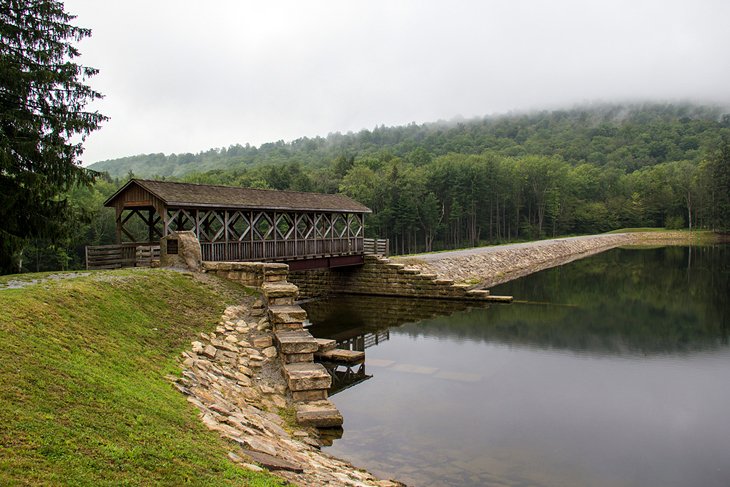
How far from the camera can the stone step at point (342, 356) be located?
14.8m

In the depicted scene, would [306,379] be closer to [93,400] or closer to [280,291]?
[280,291]

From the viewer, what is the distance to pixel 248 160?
155625 mm

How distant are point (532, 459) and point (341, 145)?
172m

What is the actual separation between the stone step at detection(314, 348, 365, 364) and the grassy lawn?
4.90m

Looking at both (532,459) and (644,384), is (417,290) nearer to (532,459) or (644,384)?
(644,384)

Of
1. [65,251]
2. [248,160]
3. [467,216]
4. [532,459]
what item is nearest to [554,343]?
[532,459]

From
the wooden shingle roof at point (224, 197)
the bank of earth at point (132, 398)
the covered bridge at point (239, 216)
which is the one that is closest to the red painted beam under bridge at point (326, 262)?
the covered bridge at point (239, 216)

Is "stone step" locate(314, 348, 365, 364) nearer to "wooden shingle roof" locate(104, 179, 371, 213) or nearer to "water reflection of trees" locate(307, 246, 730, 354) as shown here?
"water reflection of trees" locate(307, 246, 730, 354)

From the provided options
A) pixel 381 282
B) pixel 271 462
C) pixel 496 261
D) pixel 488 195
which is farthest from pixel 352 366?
pixel 488 195

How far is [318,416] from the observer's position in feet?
32.0

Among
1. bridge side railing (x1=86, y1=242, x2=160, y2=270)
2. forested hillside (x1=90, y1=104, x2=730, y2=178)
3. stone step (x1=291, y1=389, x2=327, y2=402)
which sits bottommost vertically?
stone step (x1=291, y1=389, x2=327, y2=402)

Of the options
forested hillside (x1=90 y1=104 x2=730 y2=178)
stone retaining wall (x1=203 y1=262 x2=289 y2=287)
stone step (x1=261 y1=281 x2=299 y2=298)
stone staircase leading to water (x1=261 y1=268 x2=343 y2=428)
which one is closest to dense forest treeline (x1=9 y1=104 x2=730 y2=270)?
forested hillside (x1=90 y1=104 x2=730 y2=178)

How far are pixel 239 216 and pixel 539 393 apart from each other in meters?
15.8

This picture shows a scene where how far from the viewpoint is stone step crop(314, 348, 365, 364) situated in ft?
48.7
